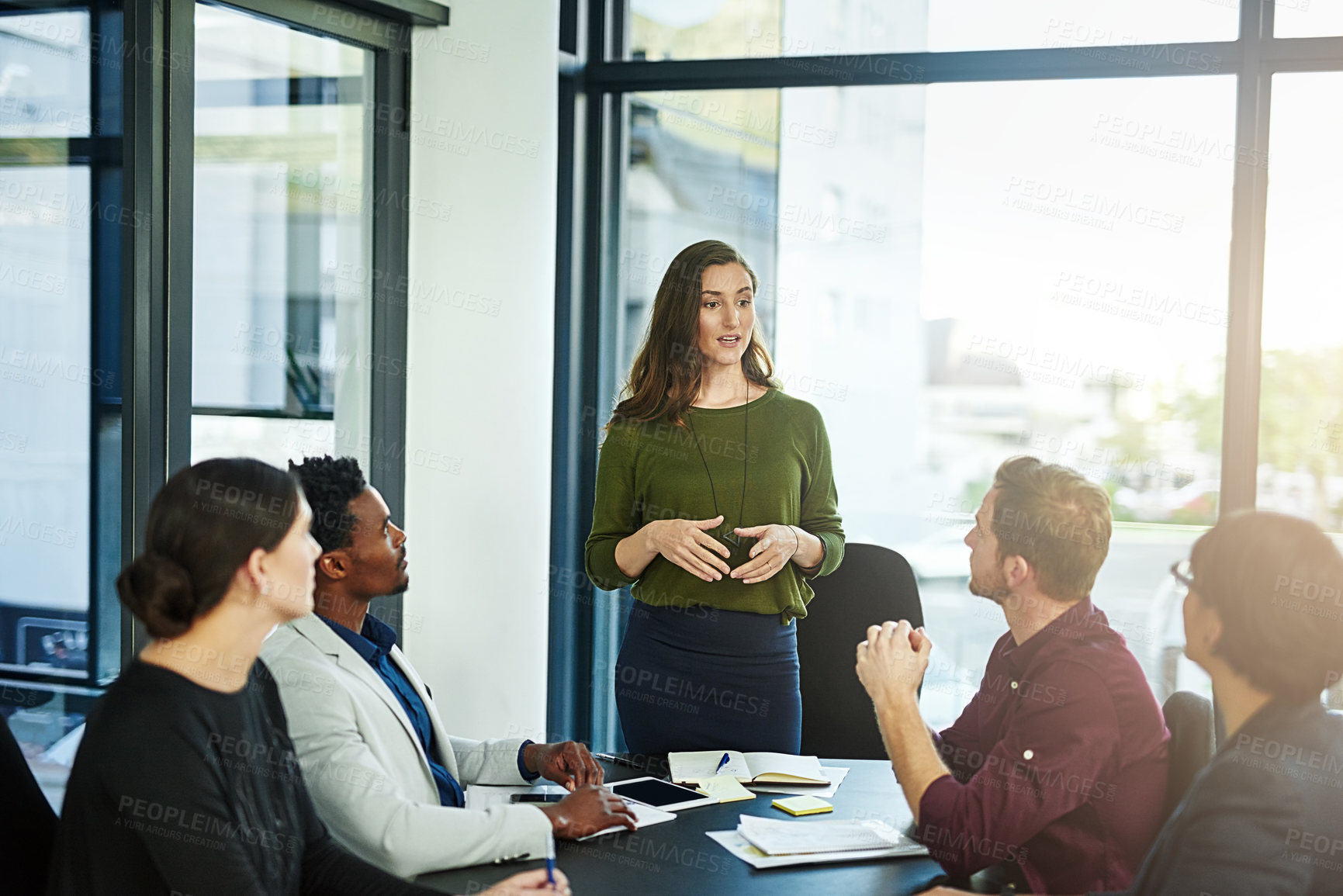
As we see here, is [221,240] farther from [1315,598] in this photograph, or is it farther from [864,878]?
[1315,598]

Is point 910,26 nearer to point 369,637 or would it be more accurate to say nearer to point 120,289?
point 120,289

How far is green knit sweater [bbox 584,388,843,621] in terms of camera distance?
263cm

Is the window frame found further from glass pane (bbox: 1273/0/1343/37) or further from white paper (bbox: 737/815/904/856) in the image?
glass pane (bbox: 1273/0/1343/37)

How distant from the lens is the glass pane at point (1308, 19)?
3346mm

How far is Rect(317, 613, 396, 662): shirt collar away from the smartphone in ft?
1.21

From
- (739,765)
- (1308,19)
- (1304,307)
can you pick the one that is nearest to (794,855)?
(739,765)

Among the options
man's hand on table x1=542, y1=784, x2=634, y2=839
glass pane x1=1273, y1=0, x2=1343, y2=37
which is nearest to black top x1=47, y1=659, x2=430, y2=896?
man's hand on table x1=542, y1=784, x2=634, y2=839

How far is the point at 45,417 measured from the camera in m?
2.50

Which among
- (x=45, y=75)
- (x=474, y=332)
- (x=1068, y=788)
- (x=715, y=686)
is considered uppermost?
(x=45, y=75)

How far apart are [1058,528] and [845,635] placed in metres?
1.30

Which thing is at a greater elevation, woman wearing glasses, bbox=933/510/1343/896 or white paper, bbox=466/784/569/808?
woman wearing glasses, bbox=933/510/1343/896

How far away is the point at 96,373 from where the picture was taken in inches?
101

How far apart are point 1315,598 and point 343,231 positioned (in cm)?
277

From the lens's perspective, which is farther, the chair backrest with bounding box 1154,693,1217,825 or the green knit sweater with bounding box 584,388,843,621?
→ the green knit sweater with bounding box 584,388,843,621
